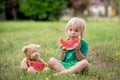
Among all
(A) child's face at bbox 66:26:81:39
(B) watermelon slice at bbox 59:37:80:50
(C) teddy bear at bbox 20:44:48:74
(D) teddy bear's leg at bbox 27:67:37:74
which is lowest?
(D) teddy bear's leg at bbox 27:67:37:74

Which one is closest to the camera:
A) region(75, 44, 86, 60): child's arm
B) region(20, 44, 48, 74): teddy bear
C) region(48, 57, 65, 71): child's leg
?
region(75, 44, 86, 60): child's arm

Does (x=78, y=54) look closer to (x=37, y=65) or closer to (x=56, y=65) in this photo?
(x=56, y=65)

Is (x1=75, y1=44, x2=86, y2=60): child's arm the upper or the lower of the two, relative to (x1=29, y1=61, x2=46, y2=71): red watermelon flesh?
upper

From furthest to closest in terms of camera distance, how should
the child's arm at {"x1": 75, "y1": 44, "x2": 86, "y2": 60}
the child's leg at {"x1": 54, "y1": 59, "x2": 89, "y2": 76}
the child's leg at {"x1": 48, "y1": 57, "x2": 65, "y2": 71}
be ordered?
the child's leg at {"x1": 48, "y1": 57, "x2": 65, "y2": 71}, the child's arm at {"x1": 75, "y1": 44, "x2": 86, "y2": 60}, the child's leg at {"x1": 54, "y1": 59, "x2": 89, "y2": 76}

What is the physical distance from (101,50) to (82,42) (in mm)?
1981

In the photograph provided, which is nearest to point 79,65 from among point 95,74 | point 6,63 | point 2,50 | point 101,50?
point 95,74

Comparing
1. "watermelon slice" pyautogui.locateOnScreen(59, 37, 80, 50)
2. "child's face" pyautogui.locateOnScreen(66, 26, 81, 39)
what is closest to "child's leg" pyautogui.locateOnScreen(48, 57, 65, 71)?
"watermelon slice" pyautogui.locateOnScreen(59, 37, 80, 50)

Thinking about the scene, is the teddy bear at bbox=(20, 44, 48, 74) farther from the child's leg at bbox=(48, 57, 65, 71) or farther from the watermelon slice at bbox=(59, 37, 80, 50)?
the watermelon slice at bbox=(59, 37, 80, 50)

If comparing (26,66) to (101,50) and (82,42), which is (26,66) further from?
(101,50)

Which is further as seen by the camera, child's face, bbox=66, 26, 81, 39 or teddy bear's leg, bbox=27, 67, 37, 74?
child's face, bbox=66, 26, 81, 39

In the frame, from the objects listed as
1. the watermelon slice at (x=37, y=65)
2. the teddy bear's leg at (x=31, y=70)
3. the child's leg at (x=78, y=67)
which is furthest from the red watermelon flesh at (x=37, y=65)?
the child's leg at (x=78, y=67)

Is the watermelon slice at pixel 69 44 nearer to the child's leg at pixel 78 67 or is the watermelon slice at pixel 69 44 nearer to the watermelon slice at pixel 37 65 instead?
the child's leg at pixel 78 67

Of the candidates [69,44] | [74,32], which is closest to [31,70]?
[69,44]

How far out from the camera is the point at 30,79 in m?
6.14
